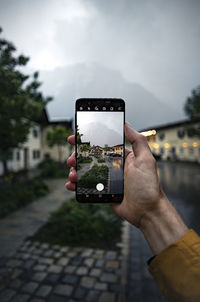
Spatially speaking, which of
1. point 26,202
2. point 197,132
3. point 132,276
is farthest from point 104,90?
point 197,132

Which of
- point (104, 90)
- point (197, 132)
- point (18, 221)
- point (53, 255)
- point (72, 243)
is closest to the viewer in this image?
point (104, 90)

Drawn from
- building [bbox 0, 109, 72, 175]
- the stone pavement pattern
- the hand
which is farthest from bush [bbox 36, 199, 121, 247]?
building [bbox 0, 109, 72, 175]

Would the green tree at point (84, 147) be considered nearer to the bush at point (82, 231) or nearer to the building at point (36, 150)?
the bush at point (82, 231)

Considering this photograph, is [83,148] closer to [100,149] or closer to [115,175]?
[100,149]

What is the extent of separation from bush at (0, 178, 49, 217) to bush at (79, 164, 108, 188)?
6.55 m

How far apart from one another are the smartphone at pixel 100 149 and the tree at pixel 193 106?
1791 centimetres

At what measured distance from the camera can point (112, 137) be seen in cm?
164

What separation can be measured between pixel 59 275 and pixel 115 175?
3168 mm

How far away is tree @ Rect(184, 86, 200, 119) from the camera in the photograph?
16.9 meters

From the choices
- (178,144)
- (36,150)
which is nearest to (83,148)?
(36,150)

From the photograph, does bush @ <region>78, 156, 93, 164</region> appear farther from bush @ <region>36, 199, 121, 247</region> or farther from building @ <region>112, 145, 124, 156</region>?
bush @ <region>36, 199, 121, 247</region>

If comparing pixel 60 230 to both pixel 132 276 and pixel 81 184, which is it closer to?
pixel 132 276

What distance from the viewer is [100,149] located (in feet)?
5.26

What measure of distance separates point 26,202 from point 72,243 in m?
4.44
